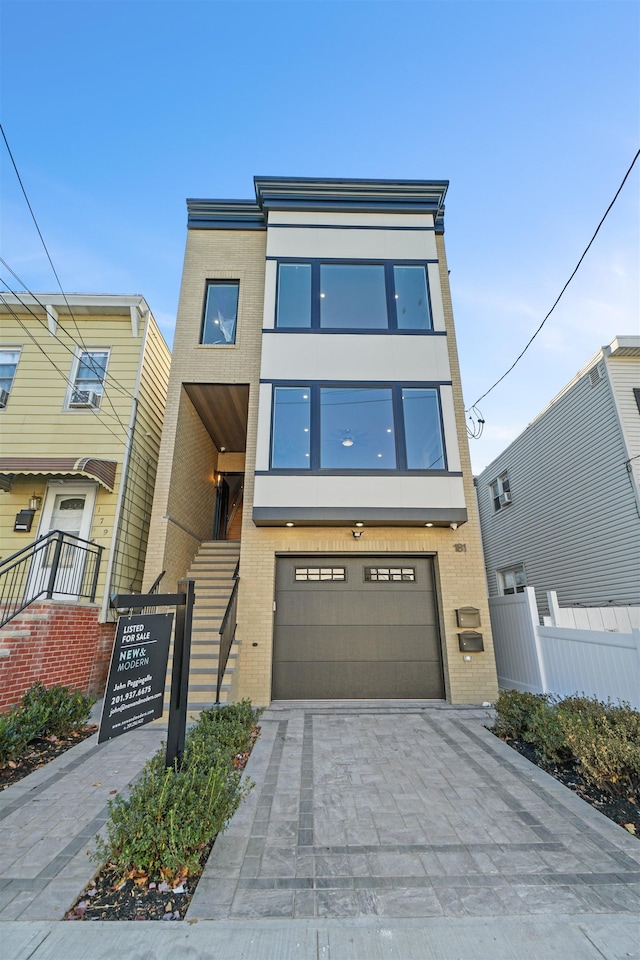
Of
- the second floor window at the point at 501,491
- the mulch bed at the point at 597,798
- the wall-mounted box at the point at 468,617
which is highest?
the second floor window at the point at 501,491

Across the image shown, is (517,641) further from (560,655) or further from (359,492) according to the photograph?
(359,492)

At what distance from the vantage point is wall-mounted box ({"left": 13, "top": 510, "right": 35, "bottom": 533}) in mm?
7453

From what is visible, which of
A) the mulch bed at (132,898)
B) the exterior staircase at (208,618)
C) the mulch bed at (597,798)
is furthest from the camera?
the exterior staircase at (208,618)

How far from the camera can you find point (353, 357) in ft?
25.3

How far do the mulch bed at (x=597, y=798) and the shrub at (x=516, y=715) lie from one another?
42cm

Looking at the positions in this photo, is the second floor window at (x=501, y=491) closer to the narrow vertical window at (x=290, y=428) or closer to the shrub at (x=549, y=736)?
the narrow vertical window at (x=290, y=428)

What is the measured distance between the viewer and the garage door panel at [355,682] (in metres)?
6.66

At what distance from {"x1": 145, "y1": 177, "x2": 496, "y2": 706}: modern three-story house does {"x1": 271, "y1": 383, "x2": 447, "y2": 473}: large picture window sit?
28mm

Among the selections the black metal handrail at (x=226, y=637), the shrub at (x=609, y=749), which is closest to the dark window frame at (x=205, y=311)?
the black metal handrail at (x=226, y=637)

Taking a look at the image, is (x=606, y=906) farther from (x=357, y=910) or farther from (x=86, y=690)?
(x=86, y=690)

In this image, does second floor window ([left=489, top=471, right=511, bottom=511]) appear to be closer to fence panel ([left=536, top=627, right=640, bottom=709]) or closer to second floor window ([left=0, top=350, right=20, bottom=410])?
fence panel ([left=536, top=627, right=640, bottom=709])

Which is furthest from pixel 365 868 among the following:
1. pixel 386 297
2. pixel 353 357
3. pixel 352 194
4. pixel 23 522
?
pixel 352 194

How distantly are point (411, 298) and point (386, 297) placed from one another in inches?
20.4

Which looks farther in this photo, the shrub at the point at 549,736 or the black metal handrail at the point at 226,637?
the black metal handrail at the point at 226,637
